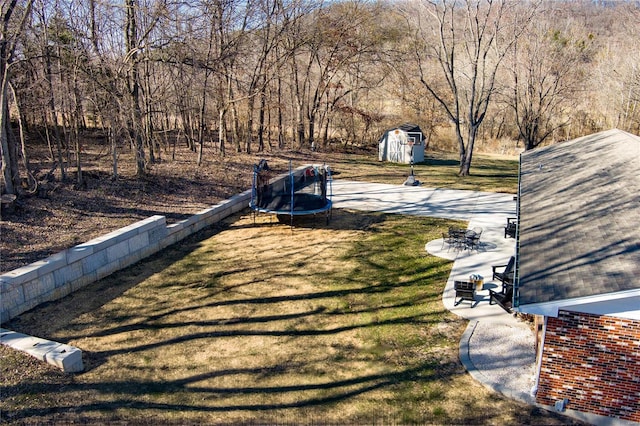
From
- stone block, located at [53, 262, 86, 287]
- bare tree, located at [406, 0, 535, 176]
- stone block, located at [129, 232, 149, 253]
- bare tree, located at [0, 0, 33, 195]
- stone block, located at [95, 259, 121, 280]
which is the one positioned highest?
bare tree, located at [406, 0, 535, 176]

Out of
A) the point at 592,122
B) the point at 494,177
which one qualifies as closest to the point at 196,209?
the point at 494,177

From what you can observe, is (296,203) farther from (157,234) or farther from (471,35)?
(471,35)

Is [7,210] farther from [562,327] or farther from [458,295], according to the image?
[562,327]

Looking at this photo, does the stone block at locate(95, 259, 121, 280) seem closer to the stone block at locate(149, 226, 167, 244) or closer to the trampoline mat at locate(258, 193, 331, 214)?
the stone block at locate(149, 226, 167, 244)

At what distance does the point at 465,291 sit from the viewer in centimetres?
926

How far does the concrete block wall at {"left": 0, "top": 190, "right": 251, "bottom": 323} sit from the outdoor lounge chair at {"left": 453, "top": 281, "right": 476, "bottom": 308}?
7.45m

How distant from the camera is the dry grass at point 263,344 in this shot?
Answer: 6.21 m

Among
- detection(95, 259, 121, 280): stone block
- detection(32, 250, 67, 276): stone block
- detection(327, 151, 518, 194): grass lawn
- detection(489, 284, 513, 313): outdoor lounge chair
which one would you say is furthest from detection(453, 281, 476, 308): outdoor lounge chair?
detection(327, 151, 518, 194): grass lawn

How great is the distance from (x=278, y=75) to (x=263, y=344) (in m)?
20.7

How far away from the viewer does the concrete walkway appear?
283 inches

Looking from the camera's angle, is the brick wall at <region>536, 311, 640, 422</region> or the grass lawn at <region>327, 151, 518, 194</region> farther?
the grass lawn at <region>327, 151, 518, 194</region>

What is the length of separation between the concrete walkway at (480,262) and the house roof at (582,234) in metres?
1.49

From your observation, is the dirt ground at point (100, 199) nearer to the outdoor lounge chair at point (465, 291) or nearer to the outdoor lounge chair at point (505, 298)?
the outdoor lounge chair at point (465, 291)

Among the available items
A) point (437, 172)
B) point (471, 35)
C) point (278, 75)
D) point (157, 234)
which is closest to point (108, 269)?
point (157, 234)
